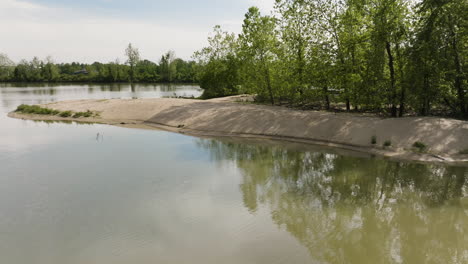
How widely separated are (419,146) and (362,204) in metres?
8.77

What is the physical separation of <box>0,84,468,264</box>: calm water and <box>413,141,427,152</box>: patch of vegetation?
199 centimetres

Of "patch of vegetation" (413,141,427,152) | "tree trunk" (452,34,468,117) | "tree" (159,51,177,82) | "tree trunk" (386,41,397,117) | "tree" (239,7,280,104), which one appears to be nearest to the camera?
"patch of vegetation" (413,141,427,152)

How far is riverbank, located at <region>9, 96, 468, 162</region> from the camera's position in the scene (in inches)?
730

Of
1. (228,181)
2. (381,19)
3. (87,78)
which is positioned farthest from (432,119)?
(87,78)

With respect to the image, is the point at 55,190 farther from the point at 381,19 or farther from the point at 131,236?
the point at 381,19

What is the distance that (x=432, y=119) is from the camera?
20.1 metres

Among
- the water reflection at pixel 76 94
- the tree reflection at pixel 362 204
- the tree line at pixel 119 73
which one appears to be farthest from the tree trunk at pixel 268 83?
the tree line at pixel 119 73

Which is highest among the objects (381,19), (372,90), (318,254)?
(381,19)

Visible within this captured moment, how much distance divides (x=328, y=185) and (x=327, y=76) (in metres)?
14.1

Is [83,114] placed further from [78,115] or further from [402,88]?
[402,88]

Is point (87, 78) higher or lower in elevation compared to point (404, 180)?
higher

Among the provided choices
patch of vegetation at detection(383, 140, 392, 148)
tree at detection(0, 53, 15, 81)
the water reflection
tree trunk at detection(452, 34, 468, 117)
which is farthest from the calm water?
tree at detection(0, 53, 15, 81)

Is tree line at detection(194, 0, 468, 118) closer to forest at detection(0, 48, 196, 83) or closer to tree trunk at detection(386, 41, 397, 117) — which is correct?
tree trunk at detection(386, 41, 397, 117)

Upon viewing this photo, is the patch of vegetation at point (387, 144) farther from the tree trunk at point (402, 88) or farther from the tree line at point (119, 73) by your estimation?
the tree line at point (119, 73)
